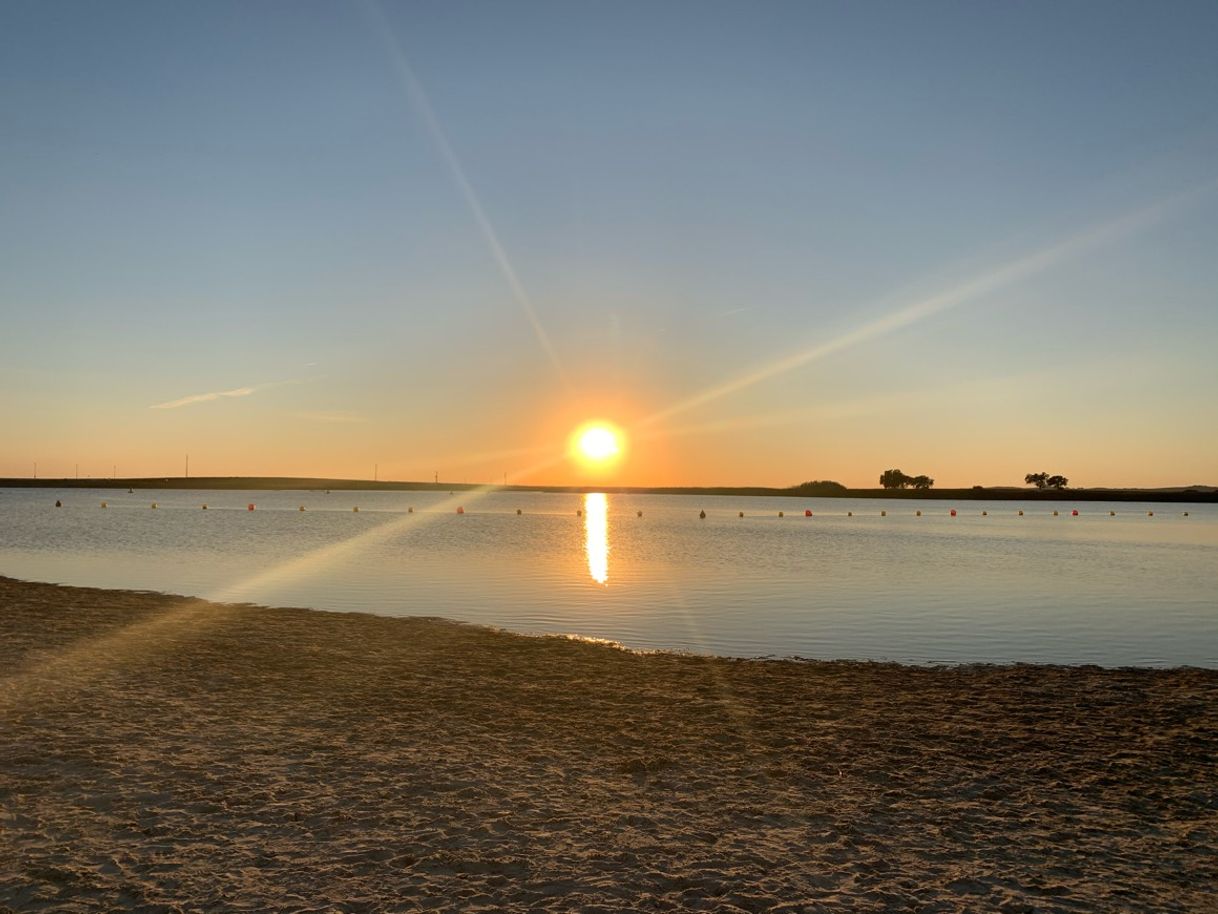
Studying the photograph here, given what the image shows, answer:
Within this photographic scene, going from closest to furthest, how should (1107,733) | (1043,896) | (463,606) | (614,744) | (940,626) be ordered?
(1043,896)
(614,744)
(1107,733)
(940,626)
(463,606)

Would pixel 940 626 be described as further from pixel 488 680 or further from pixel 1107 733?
pixel 488 680

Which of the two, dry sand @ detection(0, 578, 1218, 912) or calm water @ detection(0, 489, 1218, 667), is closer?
dry sand @ detection(0, 578, 1218, 912)

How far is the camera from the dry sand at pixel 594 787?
287 inches

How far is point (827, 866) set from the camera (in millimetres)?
7777

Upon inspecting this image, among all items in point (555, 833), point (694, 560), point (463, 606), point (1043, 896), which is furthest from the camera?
point (694, 560)

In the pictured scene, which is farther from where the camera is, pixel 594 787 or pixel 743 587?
pixel 743 587

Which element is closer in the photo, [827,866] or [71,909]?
[71,909]

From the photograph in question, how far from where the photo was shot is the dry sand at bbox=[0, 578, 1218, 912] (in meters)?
7.29

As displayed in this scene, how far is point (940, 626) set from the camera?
83.3 feet

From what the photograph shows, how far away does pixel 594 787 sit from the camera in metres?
9.94

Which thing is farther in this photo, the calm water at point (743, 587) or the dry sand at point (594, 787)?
the calm water at point (743, 587)

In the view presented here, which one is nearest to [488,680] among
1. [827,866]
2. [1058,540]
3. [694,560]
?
[827,866]

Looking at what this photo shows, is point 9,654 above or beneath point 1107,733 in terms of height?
above

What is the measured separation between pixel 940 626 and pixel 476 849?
20.5 metres
